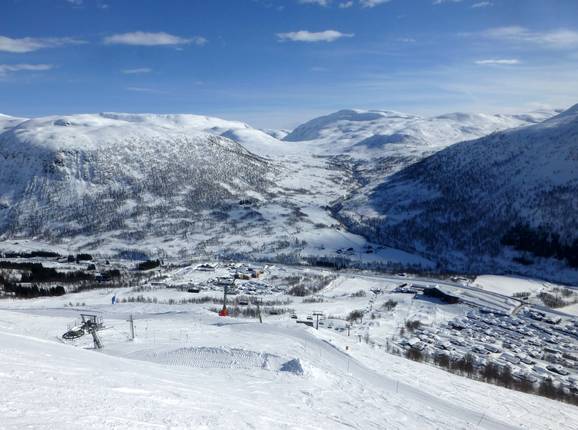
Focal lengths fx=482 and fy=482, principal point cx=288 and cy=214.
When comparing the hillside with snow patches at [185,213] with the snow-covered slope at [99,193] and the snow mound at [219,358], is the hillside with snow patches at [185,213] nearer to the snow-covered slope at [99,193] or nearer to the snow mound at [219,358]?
the snow-covered slope at [99,193]

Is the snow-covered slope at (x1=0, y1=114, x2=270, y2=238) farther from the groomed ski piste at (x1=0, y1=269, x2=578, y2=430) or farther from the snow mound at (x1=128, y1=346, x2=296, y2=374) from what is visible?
the snow mound at (x1=128, y1=346, x2=296, y2=374)

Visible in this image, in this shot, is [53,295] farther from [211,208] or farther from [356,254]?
[211,208]

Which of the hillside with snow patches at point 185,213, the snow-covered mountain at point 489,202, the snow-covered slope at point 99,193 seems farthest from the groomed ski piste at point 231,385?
the snow-covered slope at point 99,193

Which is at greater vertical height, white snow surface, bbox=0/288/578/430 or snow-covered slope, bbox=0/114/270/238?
snow-covered slope, bbox=0/114/270/238

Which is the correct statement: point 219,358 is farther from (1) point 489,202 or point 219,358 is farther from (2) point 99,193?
(2) point 99,193

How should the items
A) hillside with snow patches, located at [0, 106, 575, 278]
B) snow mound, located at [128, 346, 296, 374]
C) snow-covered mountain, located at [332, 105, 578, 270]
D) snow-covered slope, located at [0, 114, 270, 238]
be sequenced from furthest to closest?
1. snow-covered slope, located at [0, 114, 270, 238]
2. snow-covered mountain, located at [332, 105, 578, 270]
3. hillside with snow patches, located at [0, 106, 575, 278]
4. snow mound, located at [128, 346, 296, 374]

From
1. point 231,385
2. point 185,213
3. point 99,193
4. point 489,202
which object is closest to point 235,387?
point 231,385

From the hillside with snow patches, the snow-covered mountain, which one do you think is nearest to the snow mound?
the hillside with snow patches

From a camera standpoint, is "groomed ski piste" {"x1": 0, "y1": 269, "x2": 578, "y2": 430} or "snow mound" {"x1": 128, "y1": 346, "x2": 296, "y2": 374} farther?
"snow mound" {"x1": 128, "y1": 346, "x2": 296, "y2": 374}
